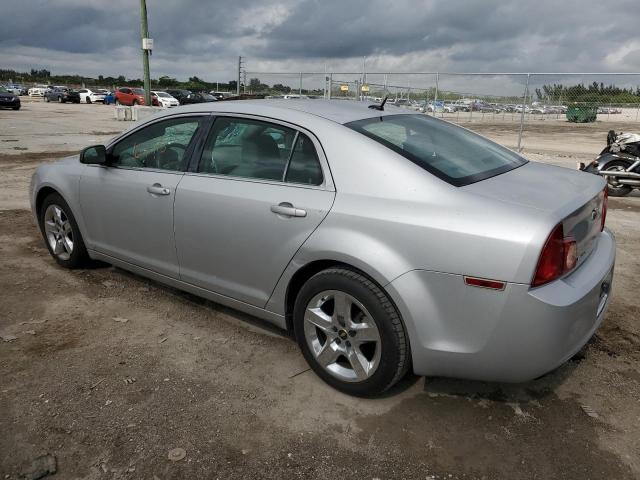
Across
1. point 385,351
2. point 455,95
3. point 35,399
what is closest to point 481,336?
point 385,351

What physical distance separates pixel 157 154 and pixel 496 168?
2297mm

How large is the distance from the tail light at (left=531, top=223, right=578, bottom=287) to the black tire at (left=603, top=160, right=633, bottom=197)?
7074 mm

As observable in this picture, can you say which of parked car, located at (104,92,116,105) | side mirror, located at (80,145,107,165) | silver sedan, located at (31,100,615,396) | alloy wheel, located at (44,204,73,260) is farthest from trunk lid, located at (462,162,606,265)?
parked car, located at (104,92,116,105)

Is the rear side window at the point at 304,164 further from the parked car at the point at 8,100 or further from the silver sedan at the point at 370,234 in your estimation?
the parked car at the point at 8,100

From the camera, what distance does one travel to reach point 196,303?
155 inches

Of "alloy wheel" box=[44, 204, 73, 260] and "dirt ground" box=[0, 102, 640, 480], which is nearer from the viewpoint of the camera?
"dirt ground" box=[0, 102, 640, 480]

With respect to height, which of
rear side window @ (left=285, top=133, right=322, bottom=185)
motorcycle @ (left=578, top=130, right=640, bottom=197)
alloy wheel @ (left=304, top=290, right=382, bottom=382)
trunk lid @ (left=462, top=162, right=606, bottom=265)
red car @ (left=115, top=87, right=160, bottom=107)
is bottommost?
alloy wheel @ (left=304, top=290, right=382, bottom=382)

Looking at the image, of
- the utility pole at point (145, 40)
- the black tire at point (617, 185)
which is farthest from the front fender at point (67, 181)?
the utility pole at point (145, 40)

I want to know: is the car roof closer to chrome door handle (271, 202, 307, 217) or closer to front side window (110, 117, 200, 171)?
front side window (110, 117, 200, 171)

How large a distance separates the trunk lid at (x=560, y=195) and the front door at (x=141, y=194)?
6.46ft

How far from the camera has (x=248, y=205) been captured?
115 inches

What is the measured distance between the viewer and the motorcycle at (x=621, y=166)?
8.09 metres

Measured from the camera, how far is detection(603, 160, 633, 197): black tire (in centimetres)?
835

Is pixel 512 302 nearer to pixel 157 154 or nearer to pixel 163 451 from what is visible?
pixel 163 451
